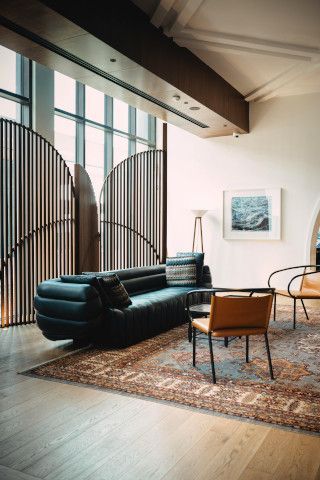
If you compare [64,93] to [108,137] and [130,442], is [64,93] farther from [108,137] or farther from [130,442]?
[130,442]

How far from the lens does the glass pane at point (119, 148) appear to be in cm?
1010

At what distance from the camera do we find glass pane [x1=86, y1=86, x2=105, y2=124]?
9195 mm

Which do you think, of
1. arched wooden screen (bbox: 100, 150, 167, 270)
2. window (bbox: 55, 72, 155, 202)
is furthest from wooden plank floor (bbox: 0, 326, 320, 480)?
window (bbox: 55, 72, 155, 202)

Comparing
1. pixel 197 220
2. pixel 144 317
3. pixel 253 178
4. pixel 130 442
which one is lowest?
pixel 130 442

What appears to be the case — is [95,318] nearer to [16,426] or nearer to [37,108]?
[16,426]

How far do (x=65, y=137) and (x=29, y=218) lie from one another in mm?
3254

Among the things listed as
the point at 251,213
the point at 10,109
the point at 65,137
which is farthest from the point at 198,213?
the point at 10,109

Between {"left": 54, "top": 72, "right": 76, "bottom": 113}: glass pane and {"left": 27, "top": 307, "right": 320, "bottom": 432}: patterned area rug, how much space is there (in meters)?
5.34

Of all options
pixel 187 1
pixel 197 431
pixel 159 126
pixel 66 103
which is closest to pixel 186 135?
pixel 159 126

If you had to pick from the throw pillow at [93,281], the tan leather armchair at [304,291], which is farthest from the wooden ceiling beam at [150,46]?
the tan leather armchair at [304,291]

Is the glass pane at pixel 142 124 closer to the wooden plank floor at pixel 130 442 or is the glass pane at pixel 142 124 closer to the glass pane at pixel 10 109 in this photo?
the glass pane at pixel 10 109

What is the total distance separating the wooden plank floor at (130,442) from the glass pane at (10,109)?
5.38 meters

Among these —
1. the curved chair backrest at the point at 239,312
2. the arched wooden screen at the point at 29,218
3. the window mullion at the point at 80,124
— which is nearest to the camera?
the curved chair backrest at the point at 239,312

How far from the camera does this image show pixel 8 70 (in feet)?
24.5
